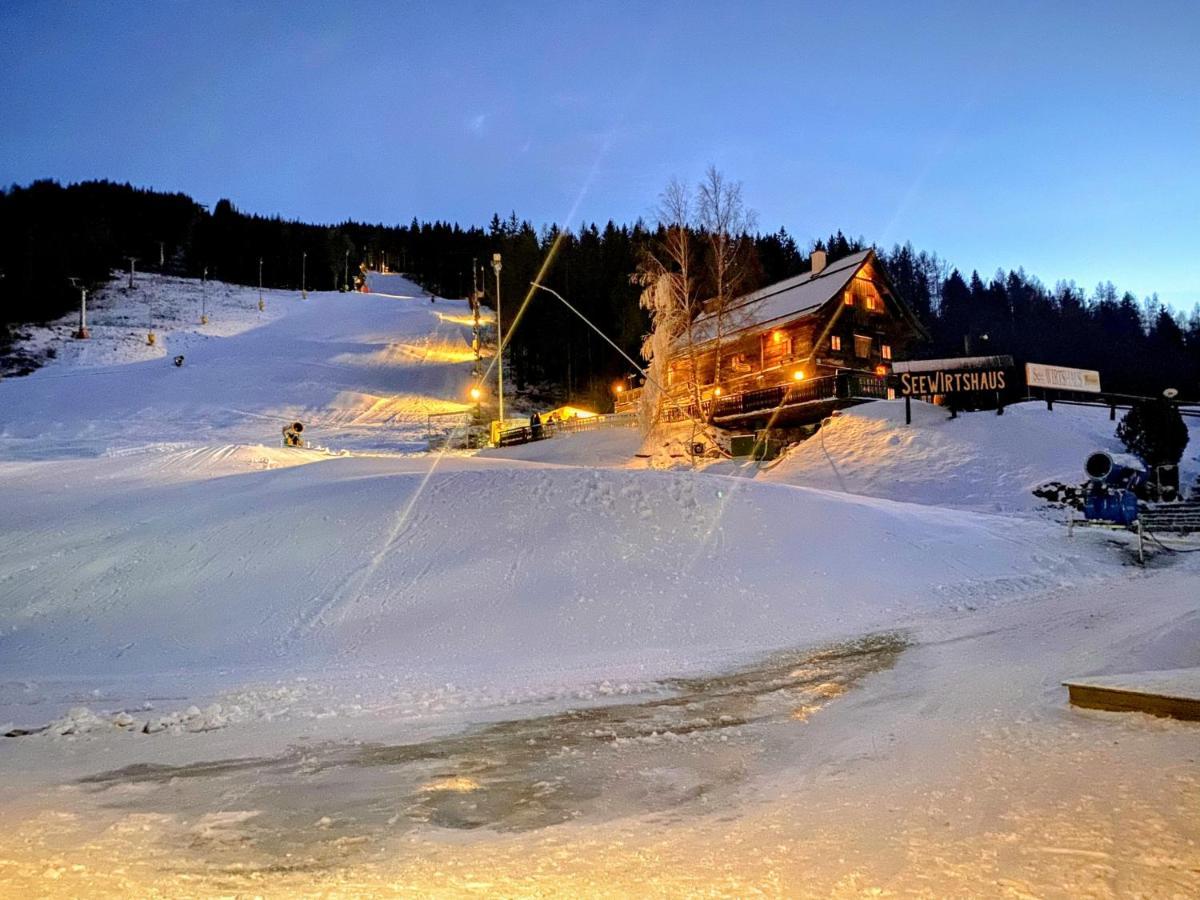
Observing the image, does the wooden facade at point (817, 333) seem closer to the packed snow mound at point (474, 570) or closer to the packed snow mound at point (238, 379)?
the packed snow mound at point (238, 379)

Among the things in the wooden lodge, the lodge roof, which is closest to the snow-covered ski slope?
the wooden lodge

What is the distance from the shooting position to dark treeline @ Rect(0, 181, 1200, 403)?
74.8 meters

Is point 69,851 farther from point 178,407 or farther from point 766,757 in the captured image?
point 178,407

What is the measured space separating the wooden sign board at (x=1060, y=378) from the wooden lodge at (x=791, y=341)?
7211mm

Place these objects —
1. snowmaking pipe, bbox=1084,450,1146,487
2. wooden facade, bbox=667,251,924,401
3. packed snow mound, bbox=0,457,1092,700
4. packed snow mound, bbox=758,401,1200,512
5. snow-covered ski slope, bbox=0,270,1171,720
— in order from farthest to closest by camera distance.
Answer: wooden facade, bbox=667,251,924,401, packed snow mound, bbox=758,401,1200,512, snowmaking pipe, bbox=1084,450,1146,487, packed snow mound, bbox=0,457,1092,700, snow-covered ski slope, bbox=0,270,1171,720

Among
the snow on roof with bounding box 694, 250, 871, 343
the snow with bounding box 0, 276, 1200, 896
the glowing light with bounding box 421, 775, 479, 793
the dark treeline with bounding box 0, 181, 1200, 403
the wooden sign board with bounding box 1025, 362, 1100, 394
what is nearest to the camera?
the snow with bounding box 0, 276, 1200, 896

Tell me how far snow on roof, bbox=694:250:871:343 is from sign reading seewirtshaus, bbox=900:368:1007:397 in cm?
938

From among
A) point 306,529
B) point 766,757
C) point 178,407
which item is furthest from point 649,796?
point 178,407

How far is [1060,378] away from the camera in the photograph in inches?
1324

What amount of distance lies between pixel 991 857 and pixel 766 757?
2.62 meters

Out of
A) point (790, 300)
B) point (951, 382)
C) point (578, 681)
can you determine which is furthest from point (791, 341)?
point (578, 681)

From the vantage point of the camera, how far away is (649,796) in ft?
18.4

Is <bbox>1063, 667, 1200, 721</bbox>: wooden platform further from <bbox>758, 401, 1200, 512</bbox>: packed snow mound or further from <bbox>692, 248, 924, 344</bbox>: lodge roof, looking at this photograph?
<bbox>692, 248, 924, 344</bbox>: lodge roof

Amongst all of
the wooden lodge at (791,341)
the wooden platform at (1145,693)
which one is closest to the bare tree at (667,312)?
the wooden lodge at (791,341)
